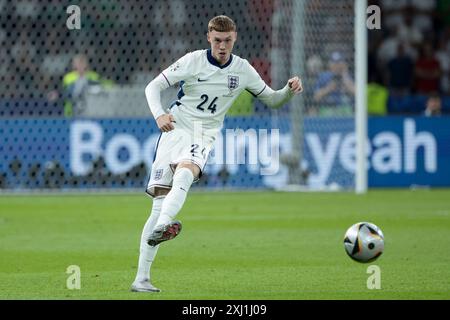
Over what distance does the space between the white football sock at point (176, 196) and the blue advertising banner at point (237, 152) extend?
32.6ft

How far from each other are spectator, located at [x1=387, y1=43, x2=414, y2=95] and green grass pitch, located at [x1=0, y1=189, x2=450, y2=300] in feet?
18.6

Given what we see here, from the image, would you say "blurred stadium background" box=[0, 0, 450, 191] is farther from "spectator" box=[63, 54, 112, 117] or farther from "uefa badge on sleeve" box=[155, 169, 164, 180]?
"uefa badge on sleeve" box=[155, 169, 164, 180]

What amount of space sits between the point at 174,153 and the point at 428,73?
16562 millimetres

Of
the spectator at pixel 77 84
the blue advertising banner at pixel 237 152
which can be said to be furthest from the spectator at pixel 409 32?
the spectator at pixel 77 84

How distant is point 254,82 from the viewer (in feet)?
30.9

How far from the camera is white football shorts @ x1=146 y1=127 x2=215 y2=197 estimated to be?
884 cm

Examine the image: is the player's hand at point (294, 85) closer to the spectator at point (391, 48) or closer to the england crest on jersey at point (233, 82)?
the england crest on jersey at point (233, 82)

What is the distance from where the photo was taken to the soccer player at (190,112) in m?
8.68

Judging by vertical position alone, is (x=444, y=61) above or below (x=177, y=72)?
above

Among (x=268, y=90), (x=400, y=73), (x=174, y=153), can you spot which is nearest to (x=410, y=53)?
(x=400, y=73)

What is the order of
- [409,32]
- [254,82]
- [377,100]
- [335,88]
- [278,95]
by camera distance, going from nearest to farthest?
[254,82]
[278,95]
[335,88]
[377,100]
[409,32]

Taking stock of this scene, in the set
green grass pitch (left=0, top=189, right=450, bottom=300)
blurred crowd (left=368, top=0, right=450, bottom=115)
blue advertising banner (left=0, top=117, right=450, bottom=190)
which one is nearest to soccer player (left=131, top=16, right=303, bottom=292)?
green grass pitch (left=0, top=189, right=450, bottom=300)

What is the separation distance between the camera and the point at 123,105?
19.8 meters

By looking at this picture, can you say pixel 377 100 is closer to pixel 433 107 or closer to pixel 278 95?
pixel 433 107
